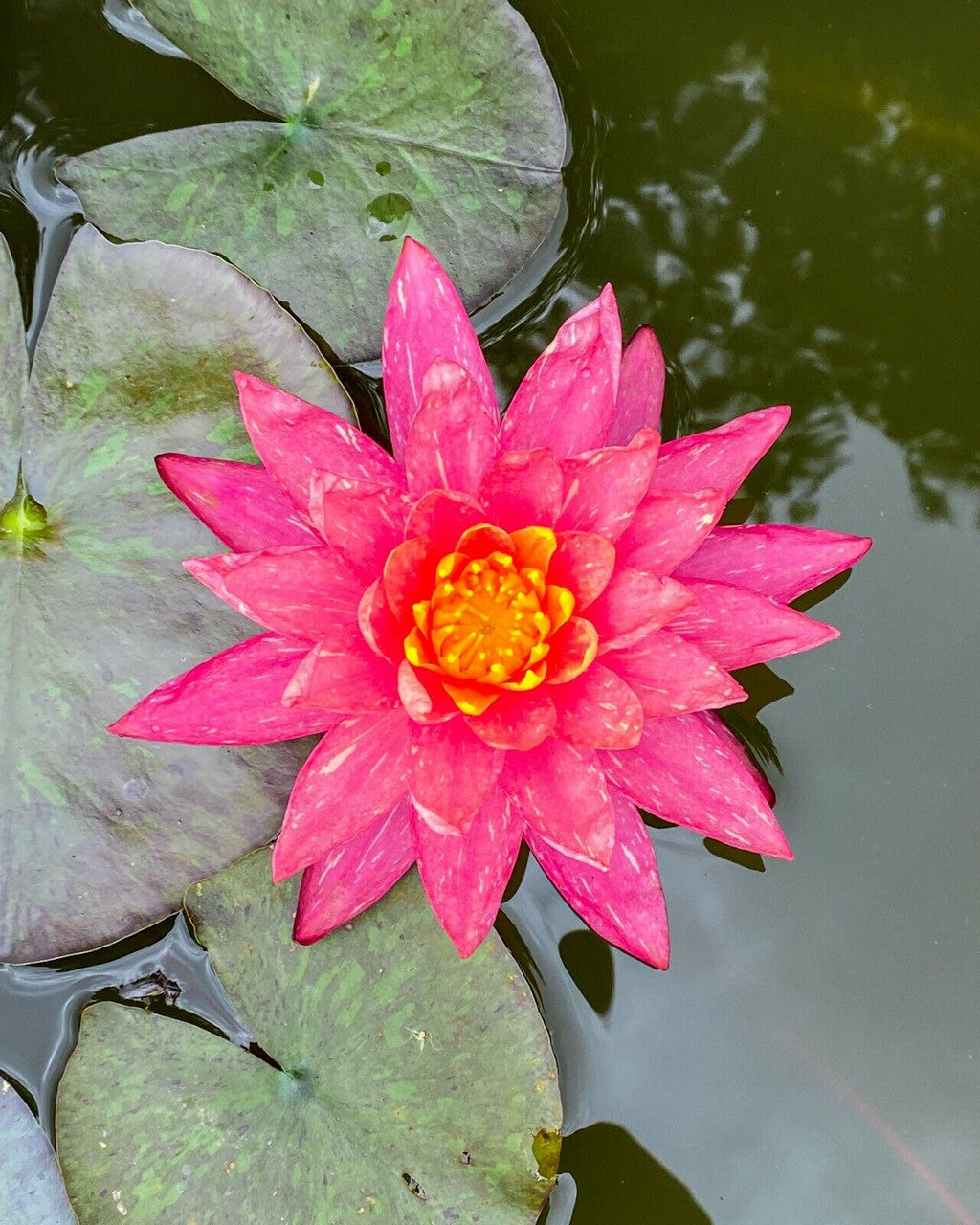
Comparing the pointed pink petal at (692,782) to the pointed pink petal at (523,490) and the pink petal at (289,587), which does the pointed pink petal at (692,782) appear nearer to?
the pointed pink petal at (523,490)

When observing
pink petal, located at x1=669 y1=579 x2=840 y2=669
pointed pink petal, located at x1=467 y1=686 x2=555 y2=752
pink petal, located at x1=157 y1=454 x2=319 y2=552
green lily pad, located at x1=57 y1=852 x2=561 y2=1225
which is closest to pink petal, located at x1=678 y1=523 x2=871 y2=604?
pink petal, located at x1=669 y1=579 x2=840 y2=669

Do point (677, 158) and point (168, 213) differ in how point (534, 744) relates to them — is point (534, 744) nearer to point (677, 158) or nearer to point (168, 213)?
point (168, 213)

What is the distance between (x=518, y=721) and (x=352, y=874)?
0.51 meters

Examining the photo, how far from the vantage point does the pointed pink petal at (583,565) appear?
1238mm

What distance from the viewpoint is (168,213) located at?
1.89m

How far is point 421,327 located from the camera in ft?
4.91

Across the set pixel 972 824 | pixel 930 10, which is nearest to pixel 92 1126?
pixel 972 824

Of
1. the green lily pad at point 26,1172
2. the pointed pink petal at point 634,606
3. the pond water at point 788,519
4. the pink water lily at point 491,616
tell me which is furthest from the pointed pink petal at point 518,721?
the green lily pad at point 26,1172

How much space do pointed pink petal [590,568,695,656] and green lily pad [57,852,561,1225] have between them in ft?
2.34

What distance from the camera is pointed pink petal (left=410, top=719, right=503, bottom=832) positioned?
47.4 inches

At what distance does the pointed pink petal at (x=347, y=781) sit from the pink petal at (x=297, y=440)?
1.11ft

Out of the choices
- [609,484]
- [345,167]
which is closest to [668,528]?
[609,484]

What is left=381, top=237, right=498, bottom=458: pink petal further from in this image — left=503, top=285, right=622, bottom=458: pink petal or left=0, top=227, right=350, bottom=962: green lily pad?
left=0, top=227, right=350, bottom=962: green lily pad

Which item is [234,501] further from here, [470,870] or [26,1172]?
[26,1172]
